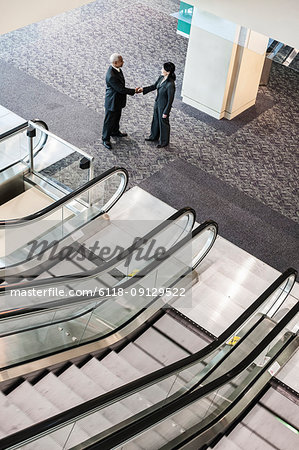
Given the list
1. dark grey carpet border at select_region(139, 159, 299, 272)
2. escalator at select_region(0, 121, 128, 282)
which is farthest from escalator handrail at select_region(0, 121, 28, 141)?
dark grey carpet border at select_region(139, 159, 299, 272)

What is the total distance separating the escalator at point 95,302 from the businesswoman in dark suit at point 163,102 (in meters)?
2.44

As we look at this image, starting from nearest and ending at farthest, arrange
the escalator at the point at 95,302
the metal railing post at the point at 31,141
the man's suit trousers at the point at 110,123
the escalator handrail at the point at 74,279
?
the escalator handrail at the point at 74,279
the escalator at the point at 95,302
the metal railing post at the point at 31,141
the man's suit trousers at the point at 110,123

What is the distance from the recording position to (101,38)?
1229cm

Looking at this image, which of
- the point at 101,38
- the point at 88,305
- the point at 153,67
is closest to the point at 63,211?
the point at 88,305

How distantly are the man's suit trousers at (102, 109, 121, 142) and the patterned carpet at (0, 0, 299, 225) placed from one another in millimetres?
192

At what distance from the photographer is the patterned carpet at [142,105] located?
940 cm

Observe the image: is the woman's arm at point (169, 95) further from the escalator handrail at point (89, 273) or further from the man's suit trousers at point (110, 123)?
the escalator handrail at point (89, 273)

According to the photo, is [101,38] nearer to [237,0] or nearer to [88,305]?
[237,0]

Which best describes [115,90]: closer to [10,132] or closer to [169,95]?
[169,95]

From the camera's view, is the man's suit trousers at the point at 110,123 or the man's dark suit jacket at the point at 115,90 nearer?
the man's dark suit jacket at the point at 115,90

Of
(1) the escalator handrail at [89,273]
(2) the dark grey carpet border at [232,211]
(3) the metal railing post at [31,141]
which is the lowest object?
(2) the dark grey carpet border at [232,211]

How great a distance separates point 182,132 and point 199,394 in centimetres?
599

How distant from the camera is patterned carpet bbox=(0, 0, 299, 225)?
9398mm

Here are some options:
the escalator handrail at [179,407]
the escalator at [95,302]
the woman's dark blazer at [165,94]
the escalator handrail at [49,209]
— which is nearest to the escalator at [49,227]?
the escalator handrail at [49,209]
